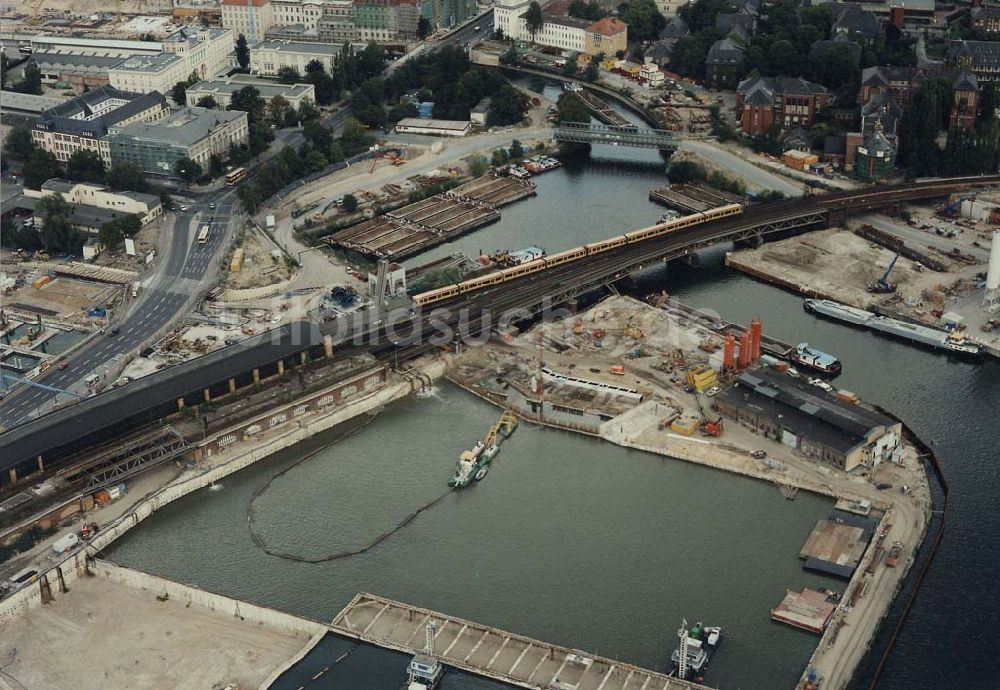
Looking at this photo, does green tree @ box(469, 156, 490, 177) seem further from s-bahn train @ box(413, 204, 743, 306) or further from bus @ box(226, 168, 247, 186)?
bus @ box(226, 168, 247, 186)

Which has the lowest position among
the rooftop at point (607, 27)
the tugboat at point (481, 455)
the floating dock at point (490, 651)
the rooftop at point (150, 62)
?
the floating dock at point (490, 651)

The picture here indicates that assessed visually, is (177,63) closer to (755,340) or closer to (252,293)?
(252,293)

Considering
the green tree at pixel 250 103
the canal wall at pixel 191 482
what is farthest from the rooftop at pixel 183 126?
the canal wall at pixel 191 482

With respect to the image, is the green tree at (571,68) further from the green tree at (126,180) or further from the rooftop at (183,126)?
the green tree at (126,180)

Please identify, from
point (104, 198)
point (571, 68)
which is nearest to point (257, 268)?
point (104, 198)

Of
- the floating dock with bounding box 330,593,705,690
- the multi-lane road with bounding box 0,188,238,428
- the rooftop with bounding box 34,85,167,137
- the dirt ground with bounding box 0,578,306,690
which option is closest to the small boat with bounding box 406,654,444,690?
the floating dock with bounding box 330,593,705,690

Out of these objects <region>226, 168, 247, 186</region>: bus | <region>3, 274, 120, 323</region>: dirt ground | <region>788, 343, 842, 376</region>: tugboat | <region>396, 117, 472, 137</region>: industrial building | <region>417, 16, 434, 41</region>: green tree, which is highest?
<region>417, 16, 434, 41</region>: green tree
